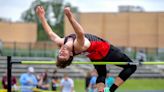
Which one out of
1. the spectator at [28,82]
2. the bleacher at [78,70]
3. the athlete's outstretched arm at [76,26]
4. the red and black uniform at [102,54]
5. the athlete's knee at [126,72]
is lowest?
the bleacher at [78,70]

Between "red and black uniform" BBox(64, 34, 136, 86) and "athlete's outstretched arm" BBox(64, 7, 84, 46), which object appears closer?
"athlete's outstretched arm" BBox(64, 7, 84, 46)

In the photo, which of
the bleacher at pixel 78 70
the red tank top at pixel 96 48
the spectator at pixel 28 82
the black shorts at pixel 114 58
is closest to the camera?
the red tank top at pixel 96 48

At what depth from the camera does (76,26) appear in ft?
25.5

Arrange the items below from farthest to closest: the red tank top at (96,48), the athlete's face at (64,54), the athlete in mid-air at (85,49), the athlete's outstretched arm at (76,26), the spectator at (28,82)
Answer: the spectator at (28,82)
the red tank top at (96,48)
the athlete's face at (64,54)
the athlete in mid-air at (85,49)
the athlete's outstretched arm at (76,26)

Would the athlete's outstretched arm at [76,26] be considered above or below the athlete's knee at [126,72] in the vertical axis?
above

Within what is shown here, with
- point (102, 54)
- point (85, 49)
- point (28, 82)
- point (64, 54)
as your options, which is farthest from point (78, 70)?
point (64, 54)

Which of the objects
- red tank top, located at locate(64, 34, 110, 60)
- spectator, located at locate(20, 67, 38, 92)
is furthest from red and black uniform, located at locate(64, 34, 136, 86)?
spectator, located at locate(20, 67, 38, 92)

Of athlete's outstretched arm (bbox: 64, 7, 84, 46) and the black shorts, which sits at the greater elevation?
athlete's outstretched arm (bbox: 64, 7, 84, 46)

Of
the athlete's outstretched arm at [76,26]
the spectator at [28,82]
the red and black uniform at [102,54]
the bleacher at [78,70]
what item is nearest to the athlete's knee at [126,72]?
the red and black uniform at [102,54]

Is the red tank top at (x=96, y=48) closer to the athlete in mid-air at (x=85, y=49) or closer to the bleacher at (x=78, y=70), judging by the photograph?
the athlete in mid-air at (x=85, y=49)

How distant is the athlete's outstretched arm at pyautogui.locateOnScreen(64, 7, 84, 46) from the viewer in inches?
305

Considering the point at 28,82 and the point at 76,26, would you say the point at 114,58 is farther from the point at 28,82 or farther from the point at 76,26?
the point at 28,82

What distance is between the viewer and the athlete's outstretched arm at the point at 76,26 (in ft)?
25.5

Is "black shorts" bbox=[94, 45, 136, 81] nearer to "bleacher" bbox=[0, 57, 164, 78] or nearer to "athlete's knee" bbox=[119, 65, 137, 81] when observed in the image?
"athlete's knee" bbox=[119, 65, 137, 81]
